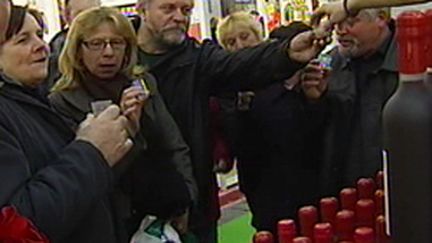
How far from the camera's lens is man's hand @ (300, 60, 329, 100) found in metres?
2.00

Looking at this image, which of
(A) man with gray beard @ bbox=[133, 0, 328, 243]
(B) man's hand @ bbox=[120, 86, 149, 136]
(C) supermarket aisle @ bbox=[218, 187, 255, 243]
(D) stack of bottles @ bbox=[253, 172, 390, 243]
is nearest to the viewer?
(D) stack of bottles @ bbox=[253, 172, 390, 243]

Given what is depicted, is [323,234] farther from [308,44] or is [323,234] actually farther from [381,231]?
[308,44]

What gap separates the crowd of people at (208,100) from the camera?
5.69 ft

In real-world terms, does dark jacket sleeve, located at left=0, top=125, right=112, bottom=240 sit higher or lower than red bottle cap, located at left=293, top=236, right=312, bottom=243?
higher

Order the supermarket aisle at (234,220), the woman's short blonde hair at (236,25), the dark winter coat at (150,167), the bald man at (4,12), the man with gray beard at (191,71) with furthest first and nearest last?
1. the supermarket aisle at (234,220)
2. the woman's short blonde hair at (236,25)
3. the man with gray beard at (191,71)
4. the dark winter coat at (150,167)
5. the bald man at (4,12)

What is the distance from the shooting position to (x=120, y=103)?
1723 millimetres

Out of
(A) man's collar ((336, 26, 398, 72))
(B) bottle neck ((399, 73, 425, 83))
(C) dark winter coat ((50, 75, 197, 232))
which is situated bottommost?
(C) dark winter coat ((50, 75, 197, 232))

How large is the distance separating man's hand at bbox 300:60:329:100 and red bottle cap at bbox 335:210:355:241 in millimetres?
1091

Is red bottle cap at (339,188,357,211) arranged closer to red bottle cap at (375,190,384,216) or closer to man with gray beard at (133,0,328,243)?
red bottle cap at (375,190,384,216)

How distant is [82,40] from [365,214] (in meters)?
1.27

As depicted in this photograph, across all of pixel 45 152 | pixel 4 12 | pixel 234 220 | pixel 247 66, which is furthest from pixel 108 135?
pixel 234 220

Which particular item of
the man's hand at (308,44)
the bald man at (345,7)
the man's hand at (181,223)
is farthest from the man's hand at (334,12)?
the man's hand at (181,223)

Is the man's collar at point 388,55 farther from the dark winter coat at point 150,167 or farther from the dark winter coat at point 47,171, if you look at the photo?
the dark winter coat at point 47,171

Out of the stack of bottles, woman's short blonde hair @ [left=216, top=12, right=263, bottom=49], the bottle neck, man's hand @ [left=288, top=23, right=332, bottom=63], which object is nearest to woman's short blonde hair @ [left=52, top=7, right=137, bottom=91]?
man's hand @ [left=288, top=23, right=332, bottom=63]
